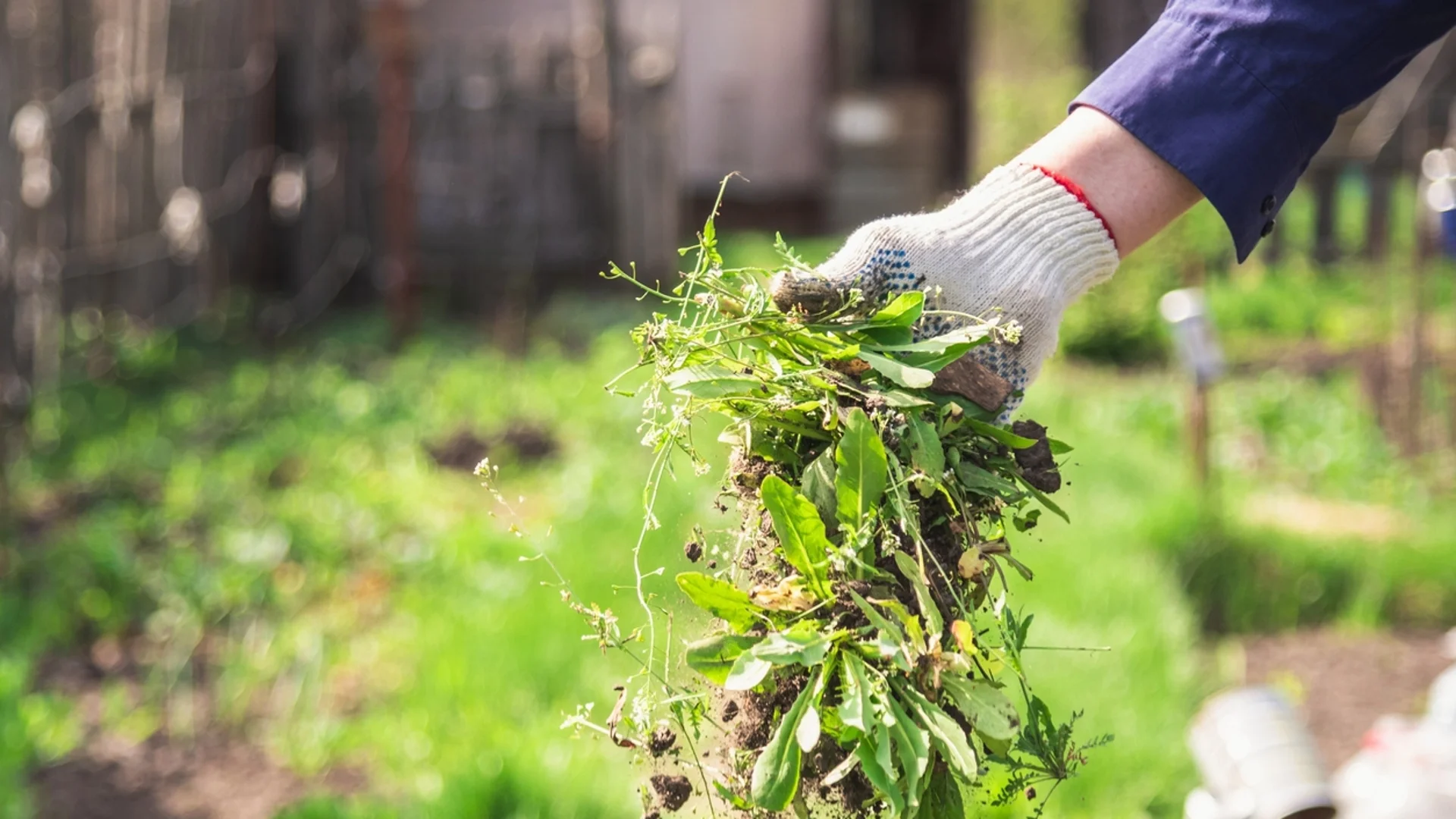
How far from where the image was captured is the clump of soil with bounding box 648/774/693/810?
4.57 ft

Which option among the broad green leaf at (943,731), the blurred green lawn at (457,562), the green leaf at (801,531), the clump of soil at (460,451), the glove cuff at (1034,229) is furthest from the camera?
the clump of soil at (460,451)

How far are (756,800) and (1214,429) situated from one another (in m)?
5.36

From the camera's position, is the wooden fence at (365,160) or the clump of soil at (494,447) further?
the wooden fence at (365,160)

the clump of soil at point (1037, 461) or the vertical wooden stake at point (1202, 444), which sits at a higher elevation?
the clump of soil at point (1037, 461)

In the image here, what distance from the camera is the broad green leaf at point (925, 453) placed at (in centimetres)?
132

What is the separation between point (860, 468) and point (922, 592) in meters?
0.13

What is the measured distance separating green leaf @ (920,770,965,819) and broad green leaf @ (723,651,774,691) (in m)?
0.21

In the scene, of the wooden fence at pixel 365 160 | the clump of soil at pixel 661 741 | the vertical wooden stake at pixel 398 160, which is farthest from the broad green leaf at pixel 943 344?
the vertical wooden stake at pixel 398 160

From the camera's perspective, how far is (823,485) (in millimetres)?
1378

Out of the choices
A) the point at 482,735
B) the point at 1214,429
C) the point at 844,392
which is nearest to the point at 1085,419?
the point at 1214,429

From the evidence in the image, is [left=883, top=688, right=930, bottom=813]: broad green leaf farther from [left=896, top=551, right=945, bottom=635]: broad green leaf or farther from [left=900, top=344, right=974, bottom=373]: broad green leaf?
[left=900, top=344, right=974, bottom=373]: broad green leaf

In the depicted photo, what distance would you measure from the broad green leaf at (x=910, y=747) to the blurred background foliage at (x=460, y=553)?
39 cm

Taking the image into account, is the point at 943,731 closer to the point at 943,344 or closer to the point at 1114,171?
the point at 943,344

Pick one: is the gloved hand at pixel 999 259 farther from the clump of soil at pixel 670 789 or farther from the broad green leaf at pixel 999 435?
the clump of soil at pixel 670 789
